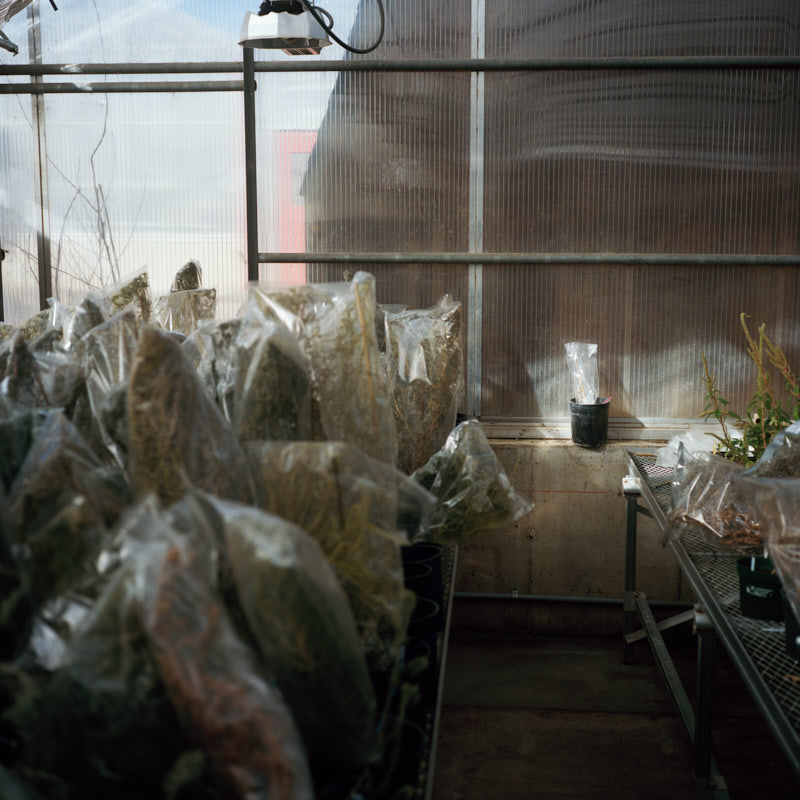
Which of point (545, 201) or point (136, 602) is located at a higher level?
point (545, 201)

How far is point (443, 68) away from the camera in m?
3.61

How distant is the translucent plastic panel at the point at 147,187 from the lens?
3807 millimetres

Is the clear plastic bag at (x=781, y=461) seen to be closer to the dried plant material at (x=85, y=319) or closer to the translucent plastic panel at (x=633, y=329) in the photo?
the dried plant material at (x=85, y=319)

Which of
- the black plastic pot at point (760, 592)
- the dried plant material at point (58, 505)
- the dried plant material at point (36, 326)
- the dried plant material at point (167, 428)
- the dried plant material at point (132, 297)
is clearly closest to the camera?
the dried plant material at point (58, 505)

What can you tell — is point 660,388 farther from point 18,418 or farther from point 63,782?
point 63,782

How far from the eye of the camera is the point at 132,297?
2.15 meters

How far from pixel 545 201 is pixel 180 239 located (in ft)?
5.51

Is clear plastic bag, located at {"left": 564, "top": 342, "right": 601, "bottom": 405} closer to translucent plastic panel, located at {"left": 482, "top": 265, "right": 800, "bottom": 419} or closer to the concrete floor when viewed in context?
translucent plastic panel, located at {"left": 482, "top": 265, "right": 800, "bottom": 419}

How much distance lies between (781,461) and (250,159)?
2.68 m

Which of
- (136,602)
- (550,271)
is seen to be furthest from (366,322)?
(550,271)

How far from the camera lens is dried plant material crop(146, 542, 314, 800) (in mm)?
683

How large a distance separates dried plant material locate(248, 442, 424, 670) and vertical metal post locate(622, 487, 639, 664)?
7.52 feet

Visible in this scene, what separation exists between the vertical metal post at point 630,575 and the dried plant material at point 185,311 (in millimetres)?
1798

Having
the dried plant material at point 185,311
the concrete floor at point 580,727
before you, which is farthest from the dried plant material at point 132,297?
the concrete floor at point 580,727
